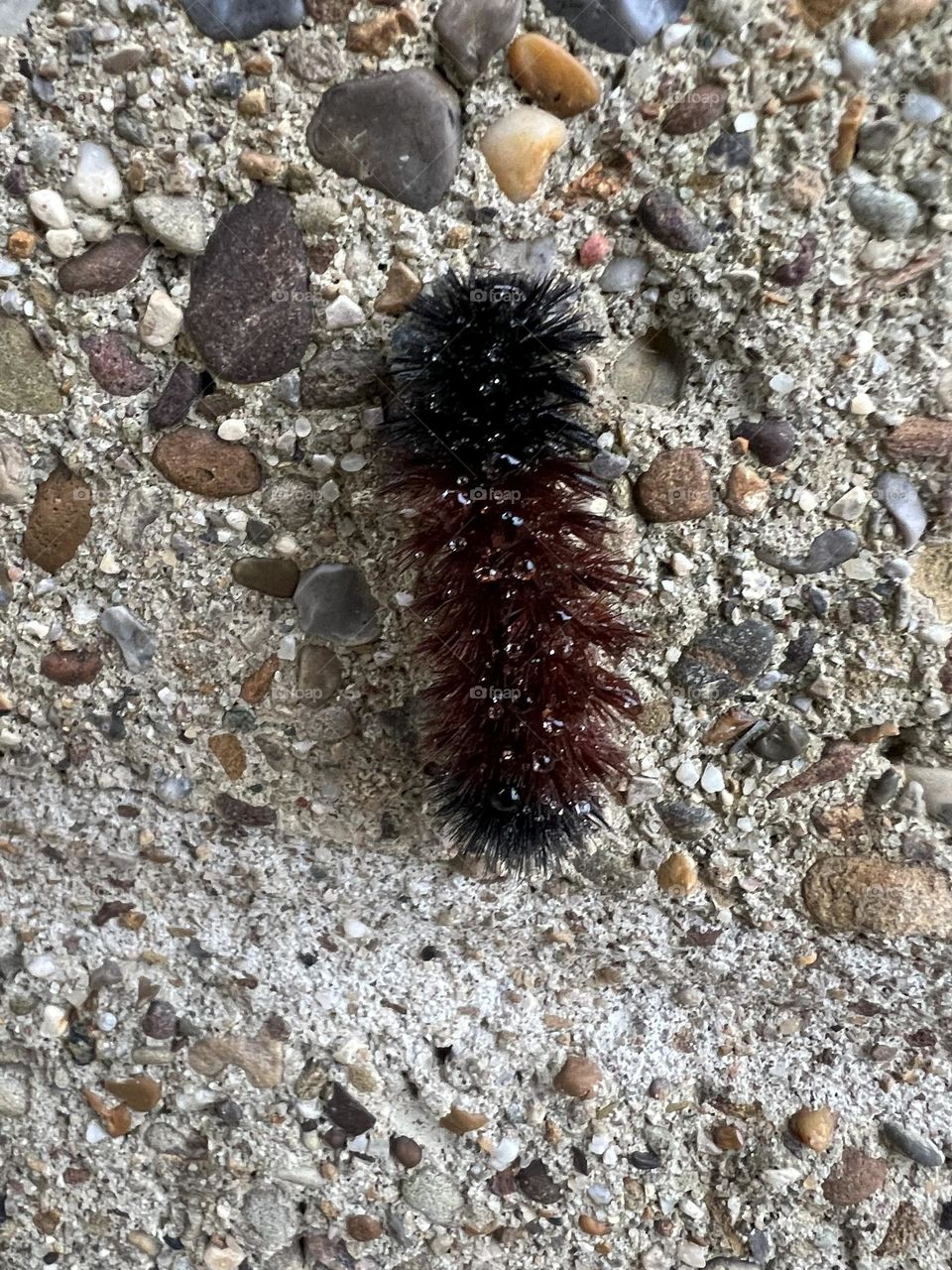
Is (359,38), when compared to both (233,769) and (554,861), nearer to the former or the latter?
(233,769)

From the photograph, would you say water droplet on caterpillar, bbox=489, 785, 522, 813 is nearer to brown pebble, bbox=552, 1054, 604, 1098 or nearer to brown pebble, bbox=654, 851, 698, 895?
brown pebble, bbox=654, 851, 698, 895

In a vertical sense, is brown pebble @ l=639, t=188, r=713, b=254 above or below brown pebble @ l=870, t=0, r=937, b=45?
below

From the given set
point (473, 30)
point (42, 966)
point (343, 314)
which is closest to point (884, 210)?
point (473, 30)

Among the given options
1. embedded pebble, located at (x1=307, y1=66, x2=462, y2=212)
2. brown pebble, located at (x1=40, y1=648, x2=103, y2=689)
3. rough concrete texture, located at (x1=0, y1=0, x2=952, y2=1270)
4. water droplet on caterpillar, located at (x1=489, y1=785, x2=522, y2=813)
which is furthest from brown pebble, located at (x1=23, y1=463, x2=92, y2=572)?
water droplet on caterpillar, located at (x1=489, y1=785, x2=522, y2=813)

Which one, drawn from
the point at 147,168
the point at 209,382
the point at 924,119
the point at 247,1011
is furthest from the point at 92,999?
the point at 924,119

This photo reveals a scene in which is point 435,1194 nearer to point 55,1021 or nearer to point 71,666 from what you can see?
point 55,1021

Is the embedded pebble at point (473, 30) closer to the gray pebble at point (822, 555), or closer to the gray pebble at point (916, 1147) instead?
the gray pebble at point (822, 555)

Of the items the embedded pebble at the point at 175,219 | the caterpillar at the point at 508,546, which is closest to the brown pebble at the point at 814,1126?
the caterpillar at the point at 508,546
